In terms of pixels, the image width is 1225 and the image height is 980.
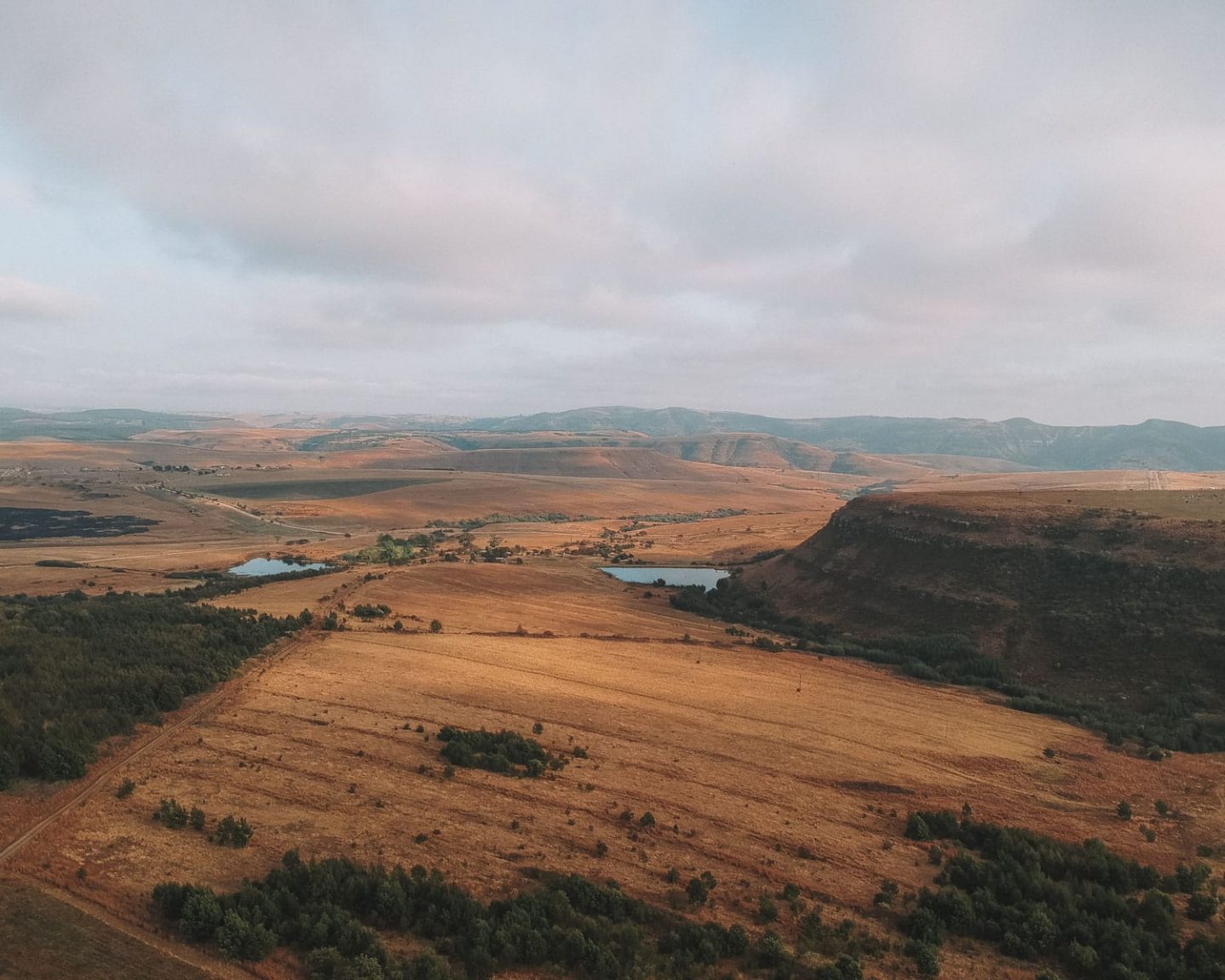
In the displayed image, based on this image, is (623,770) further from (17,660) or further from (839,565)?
(839,565)

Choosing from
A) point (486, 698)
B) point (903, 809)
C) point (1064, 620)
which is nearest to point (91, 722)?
point (486, 698)

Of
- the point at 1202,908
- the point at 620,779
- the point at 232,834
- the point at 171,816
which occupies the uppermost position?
the point at 171,816

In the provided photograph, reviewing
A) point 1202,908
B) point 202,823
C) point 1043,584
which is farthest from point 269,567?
point 1202,908

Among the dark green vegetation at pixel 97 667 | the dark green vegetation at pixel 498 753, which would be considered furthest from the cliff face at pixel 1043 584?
the dark green vegetation at pixel 97 667

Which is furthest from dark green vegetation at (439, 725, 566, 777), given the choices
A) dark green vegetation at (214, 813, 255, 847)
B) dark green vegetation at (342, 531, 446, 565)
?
dark green vegetation at (342, 531, 446, 565)

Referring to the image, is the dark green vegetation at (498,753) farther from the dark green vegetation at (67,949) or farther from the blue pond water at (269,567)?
the blue pond water at (269,567)

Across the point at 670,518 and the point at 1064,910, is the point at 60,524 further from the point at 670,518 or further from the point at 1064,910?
the point at 1064,910
